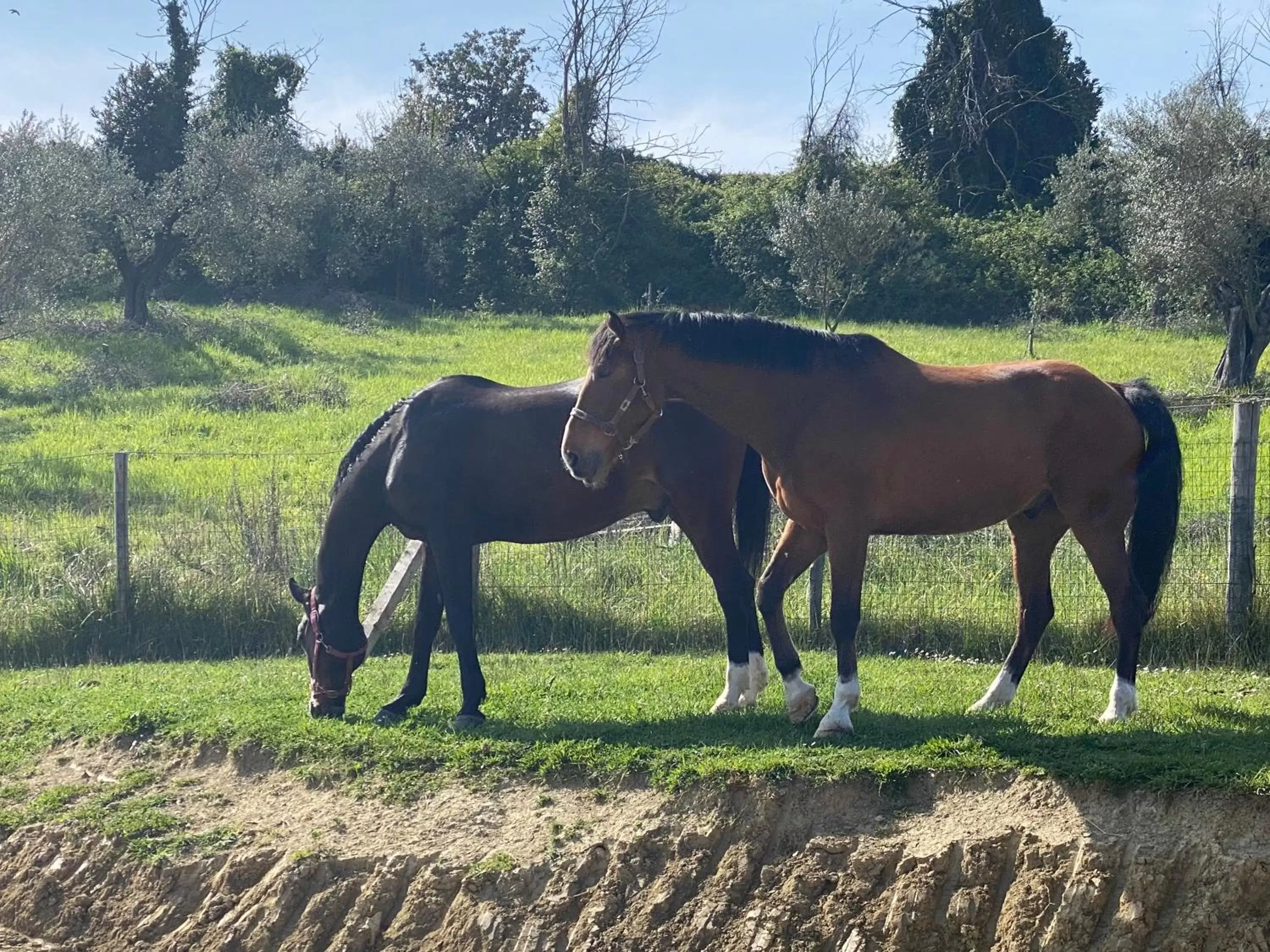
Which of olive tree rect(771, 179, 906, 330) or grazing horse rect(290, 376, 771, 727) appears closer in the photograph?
grazing horse rect(290, 376, 771, 727)

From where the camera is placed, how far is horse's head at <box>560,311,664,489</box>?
22.4 feet

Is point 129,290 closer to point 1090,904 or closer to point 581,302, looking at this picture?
point 581,302

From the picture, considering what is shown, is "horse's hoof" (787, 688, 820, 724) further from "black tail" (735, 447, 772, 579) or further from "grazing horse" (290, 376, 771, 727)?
"black tail" (735, 447, 772, 579)

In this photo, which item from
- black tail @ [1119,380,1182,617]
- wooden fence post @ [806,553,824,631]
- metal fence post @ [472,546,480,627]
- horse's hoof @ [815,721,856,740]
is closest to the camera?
horse's hoof @ [815,721,856,740]

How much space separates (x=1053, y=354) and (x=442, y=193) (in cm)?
2042

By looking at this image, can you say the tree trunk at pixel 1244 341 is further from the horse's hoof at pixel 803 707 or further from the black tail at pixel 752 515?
the horse's hoof at pixel 803 707

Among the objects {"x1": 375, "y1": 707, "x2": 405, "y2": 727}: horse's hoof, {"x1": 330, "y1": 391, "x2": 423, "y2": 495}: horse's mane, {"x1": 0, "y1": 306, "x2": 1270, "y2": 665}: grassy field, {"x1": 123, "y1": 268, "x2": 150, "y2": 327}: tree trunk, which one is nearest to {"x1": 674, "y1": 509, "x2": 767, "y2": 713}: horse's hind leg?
{"x1": 375, "y1": 707, "x2": 405, "y2": 727}: horse's hoof

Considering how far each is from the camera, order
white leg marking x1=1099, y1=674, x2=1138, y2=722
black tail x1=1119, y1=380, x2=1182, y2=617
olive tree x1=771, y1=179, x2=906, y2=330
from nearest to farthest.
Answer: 1. white leg marking x1=1099, y1=674, x2=1138, y2=722
2. black tail x1=1119, y1=380, x2=1182, y2=617
3. olive tree x1=771, y1=179, x2=906, y2=330

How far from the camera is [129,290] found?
31.6 meters

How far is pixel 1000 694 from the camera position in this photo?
24.1 ft

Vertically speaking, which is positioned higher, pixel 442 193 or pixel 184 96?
pixel 184 96

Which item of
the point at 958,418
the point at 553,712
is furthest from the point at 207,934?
the point at 958,418

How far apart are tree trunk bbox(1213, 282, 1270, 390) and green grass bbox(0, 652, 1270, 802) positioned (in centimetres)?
1586

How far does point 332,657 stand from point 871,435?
3.74 m
